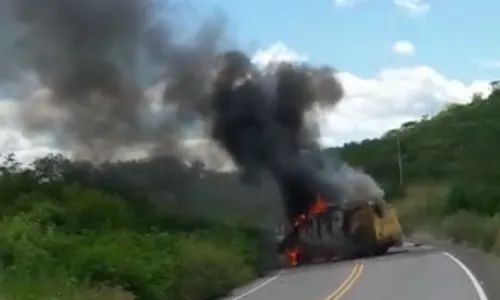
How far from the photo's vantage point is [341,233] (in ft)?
131

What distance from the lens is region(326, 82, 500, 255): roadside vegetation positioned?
176ft

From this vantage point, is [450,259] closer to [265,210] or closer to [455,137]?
[265,210]

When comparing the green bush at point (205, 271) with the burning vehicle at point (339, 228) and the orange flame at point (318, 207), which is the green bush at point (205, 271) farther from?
the orange flame at point (318, 207)

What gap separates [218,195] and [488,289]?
63.1 ft

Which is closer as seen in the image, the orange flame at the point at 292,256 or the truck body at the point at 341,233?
the truck body at the point at 341,233

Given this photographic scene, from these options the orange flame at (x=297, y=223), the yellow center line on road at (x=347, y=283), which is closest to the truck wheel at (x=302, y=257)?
the orange flame at (x=297, y=223)

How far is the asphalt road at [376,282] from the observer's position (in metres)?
22.4

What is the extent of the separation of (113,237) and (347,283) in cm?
654

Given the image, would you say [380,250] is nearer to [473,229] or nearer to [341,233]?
[341,233]

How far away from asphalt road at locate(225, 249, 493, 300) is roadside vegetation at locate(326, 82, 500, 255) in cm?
699

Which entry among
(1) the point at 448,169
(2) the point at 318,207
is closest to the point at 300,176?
(2) the point at 318,207

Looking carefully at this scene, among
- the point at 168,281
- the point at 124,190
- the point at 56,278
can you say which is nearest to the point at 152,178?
the point at 124,190

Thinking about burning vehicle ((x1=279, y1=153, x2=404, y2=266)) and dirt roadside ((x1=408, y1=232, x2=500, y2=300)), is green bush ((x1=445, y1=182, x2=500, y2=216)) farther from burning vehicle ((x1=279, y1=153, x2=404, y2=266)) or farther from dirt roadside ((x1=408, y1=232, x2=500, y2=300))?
burning vehicle ((x1=279, y1=153, x2=404, y2=266))

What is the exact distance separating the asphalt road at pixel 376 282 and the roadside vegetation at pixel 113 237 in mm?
1466
